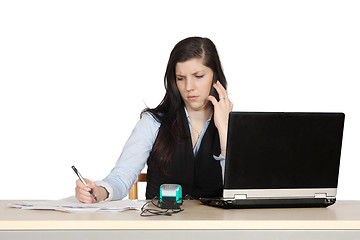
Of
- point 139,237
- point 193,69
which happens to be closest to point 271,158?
point 139,237

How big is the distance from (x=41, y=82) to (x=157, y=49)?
0.90m

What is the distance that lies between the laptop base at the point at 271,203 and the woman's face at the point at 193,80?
0.69 metres

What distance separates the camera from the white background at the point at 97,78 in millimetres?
4215

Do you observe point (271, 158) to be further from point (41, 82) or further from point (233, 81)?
point (41, 82)

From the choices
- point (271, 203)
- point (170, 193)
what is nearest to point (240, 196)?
point (271, 203)

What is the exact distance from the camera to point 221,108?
2.67 meters

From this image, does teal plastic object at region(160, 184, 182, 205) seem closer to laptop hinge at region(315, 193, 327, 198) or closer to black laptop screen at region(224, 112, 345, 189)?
black laptop screen at region(224, 112, 345, 189)

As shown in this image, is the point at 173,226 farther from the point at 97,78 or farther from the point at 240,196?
the point at 97,78

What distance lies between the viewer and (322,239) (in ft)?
5.99

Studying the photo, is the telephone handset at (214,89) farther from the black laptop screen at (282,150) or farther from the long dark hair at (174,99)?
the black laptop screen at (282,150)

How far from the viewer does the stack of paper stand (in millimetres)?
1947

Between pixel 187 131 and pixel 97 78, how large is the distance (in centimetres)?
167

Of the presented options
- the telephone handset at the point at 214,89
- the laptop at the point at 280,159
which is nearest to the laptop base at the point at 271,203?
the laptop at the point at 280,159

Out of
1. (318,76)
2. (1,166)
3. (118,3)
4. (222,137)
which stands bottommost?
(1,166)
